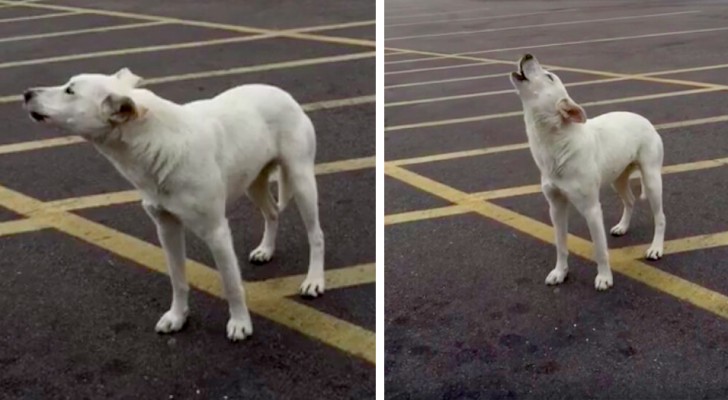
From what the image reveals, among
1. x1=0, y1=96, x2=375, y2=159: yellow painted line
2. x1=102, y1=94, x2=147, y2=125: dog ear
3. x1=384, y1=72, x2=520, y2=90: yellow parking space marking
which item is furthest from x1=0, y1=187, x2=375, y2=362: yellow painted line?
x1=384, y1=72, x2=520, y2=90: yellow parking space marking

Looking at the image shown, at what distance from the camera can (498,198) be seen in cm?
566

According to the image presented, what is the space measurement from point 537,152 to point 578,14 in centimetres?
1000

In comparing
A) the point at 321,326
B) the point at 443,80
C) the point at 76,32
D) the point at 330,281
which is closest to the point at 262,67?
the point at 443,80

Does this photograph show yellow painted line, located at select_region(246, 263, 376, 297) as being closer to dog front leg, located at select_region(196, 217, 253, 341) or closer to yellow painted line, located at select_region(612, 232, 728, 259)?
dog front leg, located at select_region(196, 217, 253, 341)

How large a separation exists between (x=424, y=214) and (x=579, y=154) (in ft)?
5.17

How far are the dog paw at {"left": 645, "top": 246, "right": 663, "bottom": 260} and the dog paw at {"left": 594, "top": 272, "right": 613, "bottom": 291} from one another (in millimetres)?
393

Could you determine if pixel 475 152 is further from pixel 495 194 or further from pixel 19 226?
pixel 19 226

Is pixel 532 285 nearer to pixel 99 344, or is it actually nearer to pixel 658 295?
pixel 658 295

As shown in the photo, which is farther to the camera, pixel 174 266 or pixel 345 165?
pixel 345 165

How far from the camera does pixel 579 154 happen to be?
4062mm

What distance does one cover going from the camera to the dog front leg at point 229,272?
362 cm

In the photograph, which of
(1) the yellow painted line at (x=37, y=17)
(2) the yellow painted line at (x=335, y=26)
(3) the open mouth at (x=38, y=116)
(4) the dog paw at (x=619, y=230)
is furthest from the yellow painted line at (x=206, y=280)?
(1) the yellow painted line at (x=37, y=17)

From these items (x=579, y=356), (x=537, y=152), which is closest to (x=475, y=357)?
(x=579, y=356)

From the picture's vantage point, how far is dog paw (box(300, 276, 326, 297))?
167 inches
